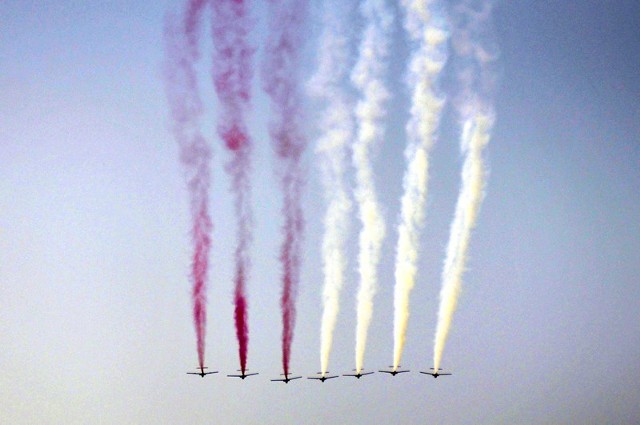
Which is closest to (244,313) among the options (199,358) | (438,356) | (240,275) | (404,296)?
(240,275)

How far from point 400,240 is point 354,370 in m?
5.53

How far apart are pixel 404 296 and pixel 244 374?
20.1ft

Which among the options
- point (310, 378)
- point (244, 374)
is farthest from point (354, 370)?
point (244, 374)

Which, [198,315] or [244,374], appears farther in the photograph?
[244,374]

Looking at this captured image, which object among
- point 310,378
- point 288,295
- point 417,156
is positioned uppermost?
point 417,156

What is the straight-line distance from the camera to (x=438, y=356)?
3120 centimetres

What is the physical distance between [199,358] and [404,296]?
7096mm

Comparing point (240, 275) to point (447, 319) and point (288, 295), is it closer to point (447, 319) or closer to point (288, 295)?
point (288, 295)

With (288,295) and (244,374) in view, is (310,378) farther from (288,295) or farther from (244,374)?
(288,295)

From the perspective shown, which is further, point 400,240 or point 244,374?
point 244,374

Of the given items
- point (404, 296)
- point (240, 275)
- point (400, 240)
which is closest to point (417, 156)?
point (400, 240)

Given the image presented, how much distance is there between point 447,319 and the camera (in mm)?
29984

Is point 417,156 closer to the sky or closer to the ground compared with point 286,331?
closer to the sky

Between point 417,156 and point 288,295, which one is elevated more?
point 417,156
